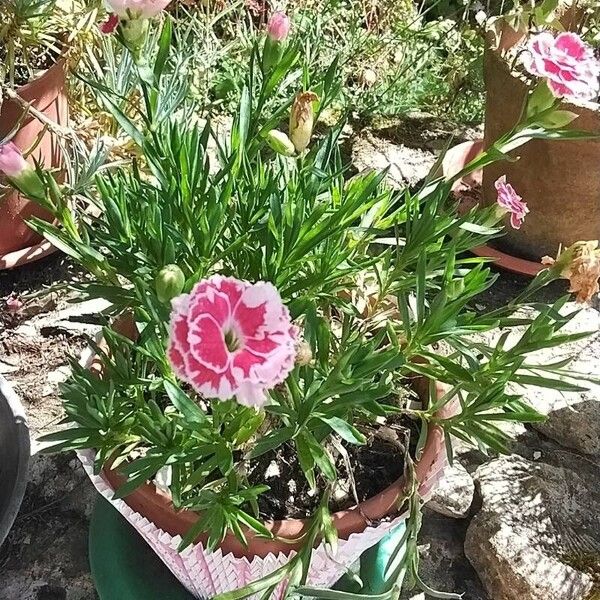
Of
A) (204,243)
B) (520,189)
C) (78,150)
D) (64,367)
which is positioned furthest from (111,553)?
(520,189)

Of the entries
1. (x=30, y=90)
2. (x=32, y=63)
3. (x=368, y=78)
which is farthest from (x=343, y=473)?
(x=368, y=78)

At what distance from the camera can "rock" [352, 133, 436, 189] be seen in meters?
1.85

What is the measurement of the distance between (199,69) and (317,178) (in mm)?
999

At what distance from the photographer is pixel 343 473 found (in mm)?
1001

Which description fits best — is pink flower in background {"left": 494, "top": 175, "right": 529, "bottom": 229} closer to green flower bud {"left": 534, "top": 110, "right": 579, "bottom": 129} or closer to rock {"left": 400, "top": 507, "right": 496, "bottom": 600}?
green flower bud {"left": 534, "top": 110, "right": 579, "bottom": 129}

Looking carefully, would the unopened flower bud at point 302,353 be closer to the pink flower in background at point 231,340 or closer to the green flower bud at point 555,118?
the pink flower in background at point 231,340

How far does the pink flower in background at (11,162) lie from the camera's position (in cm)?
81

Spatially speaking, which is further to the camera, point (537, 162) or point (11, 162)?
point (537, 162)

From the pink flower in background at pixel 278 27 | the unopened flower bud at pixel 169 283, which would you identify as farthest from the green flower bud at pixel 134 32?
the unopened flower bud at pixel 169 283

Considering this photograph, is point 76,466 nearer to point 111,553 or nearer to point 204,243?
point 111,553

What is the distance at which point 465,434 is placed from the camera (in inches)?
35.8

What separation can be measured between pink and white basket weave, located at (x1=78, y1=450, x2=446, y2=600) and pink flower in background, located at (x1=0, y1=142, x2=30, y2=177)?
12.4 inches

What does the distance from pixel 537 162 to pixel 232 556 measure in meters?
1.00

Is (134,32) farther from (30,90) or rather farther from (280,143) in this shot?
(30,90)
